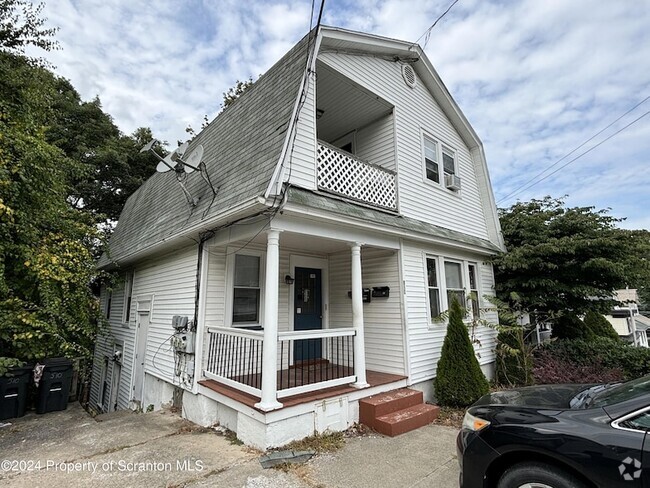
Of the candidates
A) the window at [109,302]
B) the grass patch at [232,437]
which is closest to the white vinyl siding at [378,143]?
the grass patch at [232,437]

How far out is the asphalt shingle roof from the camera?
513 centimetres

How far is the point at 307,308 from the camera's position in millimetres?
7500

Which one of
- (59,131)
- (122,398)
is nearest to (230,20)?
(122,398)

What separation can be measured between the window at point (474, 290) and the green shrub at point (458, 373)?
2.20 m

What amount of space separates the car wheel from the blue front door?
4.92 meters

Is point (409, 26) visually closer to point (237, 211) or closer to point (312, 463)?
point (237, 211)

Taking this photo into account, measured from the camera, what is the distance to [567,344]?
29.3 feet

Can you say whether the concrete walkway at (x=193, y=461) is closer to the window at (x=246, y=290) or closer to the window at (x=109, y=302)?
the window at (x=246, y=290)

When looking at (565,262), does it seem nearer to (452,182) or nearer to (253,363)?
(452,182)

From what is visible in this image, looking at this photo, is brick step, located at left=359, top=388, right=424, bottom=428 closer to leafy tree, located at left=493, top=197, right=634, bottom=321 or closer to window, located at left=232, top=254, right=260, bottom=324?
window, located at left=232, top=254, right=260, bottom=324

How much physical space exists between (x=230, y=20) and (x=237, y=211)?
14.7 ft

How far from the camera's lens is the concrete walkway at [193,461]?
3.46 meters

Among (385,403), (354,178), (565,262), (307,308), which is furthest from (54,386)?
(565,262)

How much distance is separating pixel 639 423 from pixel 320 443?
3546 millimetres
